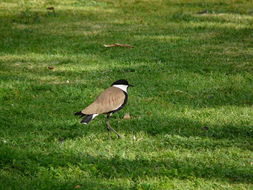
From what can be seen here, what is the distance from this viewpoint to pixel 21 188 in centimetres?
645

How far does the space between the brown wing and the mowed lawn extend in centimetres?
39

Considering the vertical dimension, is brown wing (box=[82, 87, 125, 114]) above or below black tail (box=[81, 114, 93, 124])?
above

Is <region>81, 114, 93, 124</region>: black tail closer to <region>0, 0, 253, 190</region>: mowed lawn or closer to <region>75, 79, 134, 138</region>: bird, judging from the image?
<region>75, 79, 134, 138</region>: bird

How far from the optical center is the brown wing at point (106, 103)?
8.43 meters

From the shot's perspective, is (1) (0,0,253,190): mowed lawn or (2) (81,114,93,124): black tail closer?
(1) (0,0,253,190): mowed lawn

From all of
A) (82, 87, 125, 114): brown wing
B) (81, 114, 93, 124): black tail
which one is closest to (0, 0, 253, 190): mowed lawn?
(81, 114, 93, 124): black tail

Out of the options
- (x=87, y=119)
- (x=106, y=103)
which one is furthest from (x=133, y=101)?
(x=87, y=119)

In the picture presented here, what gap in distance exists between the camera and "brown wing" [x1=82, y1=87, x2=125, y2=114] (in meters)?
8.43

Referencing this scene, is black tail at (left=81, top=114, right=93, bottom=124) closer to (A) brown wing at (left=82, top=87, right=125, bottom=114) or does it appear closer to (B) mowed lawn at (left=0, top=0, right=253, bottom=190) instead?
(A) brown wing at (left=82, top=87, right=125, bottom=114)

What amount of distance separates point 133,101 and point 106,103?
2086 millimetres

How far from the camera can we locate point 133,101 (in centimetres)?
1055

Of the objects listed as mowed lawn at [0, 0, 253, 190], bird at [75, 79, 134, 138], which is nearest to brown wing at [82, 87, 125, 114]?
bird at [75, 79, 134, 138]

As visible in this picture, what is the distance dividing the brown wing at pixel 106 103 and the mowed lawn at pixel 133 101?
0.39m

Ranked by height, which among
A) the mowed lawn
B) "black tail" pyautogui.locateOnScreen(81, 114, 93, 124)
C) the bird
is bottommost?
the mowed lawn
